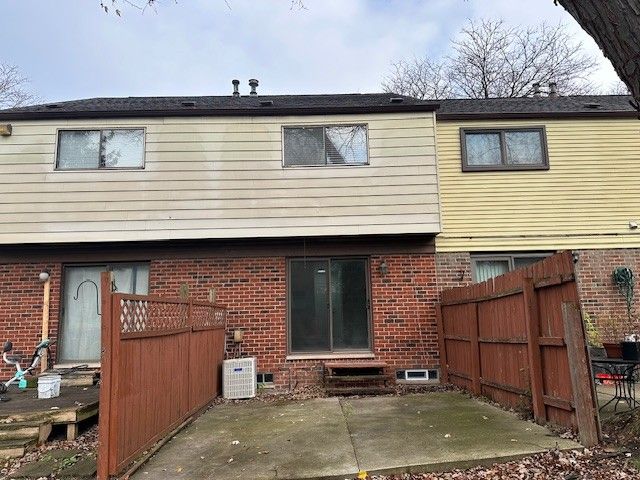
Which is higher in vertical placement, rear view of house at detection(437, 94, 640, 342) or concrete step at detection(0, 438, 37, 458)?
rear view of house at detection(437, 94, 640, 342)

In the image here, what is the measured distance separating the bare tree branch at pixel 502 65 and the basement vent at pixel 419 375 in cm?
1595

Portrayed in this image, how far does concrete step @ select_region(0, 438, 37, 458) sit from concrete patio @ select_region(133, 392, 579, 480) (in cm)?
163

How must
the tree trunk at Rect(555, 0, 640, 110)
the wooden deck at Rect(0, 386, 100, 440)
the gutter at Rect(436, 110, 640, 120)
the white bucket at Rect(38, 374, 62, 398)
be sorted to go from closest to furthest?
the tree trunk at Rect(555, 0, 640, 110) → the wooden deck at Rect(0, 386, 100, 440) → the white bucket at Rect(38, 374, 62, 398) → the gutter at Rect(436, 110, 640, 120)

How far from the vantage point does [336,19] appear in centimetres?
706

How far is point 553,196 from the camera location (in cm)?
898

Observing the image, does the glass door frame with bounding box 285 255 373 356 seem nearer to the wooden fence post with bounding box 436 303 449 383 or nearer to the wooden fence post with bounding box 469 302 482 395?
the wooden fence post with bounding box 436 303 449 383

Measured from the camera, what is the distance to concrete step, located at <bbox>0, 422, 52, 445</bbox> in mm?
5254

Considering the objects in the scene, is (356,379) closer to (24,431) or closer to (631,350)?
(631,350)

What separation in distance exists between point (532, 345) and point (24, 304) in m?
8.32

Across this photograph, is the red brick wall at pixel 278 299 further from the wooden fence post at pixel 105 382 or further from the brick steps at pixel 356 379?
the wooden fence post at pixel 105 382

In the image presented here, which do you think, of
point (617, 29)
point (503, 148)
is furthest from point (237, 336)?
point (617, 29)

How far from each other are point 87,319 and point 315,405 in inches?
178

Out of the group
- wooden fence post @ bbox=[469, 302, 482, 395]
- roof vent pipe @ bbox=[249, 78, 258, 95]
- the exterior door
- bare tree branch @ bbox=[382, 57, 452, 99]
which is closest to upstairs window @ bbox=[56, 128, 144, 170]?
the exterior door

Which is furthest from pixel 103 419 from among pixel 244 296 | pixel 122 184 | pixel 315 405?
pixel 122 184
